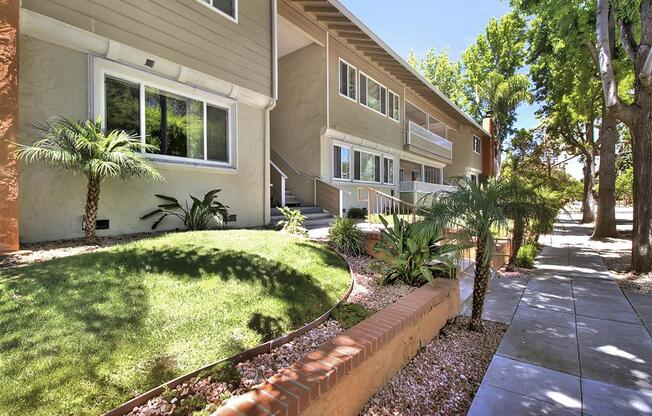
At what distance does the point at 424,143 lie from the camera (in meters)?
18.4

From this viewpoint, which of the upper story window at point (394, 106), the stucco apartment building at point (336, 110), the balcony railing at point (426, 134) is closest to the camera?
the stucco apartment building at point (336, 110)

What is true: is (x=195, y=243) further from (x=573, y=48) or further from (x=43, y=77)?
(x=573, y=48)

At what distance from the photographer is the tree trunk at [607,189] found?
13688 millimetres

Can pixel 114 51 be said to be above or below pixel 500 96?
below

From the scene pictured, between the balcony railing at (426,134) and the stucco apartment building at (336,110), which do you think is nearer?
the stucco apartment building at (336,110)

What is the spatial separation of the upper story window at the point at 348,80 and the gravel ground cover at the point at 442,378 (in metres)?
10.3

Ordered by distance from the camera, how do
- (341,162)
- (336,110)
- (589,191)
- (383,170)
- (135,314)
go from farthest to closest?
(589,191)
(383,170)
(341,162)
(336,110)
(135,314)

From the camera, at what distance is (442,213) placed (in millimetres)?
4238

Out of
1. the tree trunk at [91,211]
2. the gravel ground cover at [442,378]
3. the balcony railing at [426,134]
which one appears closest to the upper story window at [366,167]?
the balcony railing at [426,134]

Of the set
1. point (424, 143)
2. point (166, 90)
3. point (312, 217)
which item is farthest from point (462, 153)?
point (166, 90)

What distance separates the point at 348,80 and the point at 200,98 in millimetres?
7136

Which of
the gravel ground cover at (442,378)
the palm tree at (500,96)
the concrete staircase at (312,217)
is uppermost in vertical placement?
the palm tree at (500,96)

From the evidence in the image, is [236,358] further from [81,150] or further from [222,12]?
[222,12]

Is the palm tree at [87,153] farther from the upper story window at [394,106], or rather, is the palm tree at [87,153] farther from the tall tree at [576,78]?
the upper story window at [394,106]
